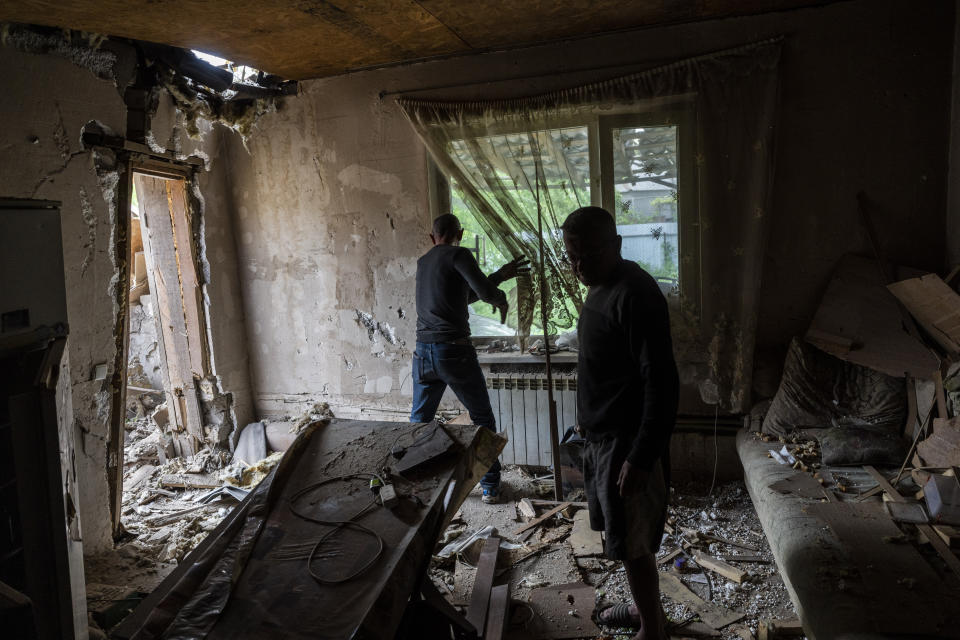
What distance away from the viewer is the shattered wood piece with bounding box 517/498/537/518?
144 inches

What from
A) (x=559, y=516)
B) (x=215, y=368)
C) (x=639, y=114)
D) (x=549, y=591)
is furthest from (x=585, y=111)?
(x=215, y=368)

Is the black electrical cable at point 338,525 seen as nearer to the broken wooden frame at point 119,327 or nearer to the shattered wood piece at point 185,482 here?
the broken wooden frame at point 119,327

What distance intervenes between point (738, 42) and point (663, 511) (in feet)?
9.76

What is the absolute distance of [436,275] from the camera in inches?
145

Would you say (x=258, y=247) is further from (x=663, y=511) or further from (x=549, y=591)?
(x=663, y=511)

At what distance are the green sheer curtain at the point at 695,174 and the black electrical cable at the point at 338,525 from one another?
7.22ft

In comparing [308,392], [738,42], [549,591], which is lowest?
[549,591]

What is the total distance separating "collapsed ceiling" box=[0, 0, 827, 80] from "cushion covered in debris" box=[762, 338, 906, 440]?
6.98ft

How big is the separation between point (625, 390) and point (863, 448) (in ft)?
5.98

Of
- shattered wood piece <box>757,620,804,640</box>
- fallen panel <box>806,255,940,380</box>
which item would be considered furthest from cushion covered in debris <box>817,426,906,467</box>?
shattered wood piece <box>757,620,804,640</box>

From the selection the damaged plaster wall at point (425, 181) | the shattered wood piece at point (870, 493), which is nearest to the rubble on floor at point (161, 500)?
the damaged plaster wall at point (425, 181)

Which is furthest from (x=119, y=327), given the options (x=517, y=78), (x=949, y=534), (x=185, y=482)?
(x=949, y=534)

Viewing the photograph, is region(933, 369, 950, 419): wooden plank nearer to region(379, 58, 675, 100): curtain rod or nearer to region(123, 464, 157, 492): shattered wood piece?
region(379, 58, 675, 100): curtain rod

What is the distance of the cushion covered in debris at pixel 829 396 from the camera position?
10.7ft
